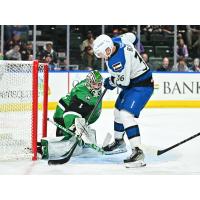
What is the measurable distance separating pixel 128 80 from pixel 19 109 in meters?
0.83

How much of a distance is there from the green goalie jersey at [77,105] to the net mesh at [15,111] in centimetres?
26

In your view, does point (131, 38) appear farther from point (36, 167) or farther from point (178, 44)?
point (178, 44)

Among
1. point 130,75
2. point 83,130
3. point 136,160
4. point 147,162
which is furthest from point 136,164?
point 130,75

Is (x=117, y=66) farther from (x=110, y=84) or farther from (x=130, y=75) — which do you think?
(x=110, y=84)

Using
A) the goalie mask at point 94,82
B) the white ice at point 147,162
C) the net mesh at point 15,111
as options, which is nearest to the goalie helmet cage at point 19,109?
the net mesh at point 15,111

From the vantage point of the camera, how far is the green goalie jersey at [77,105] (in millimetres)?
3889

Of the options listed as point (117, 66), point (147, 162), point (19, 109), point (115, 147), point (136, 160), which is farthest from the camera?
point (115, 147)

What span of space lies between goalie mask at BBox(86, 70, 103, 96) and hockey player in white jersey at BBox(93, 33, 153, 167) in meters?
0.11

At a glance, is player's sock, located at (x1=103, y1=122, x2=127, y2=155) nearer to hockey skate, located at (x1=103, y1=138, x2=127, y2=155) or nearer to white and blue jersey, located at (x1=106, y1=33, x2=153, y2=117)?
hockey skate, located at (x1=103, y1=138, x2=127, y2=155)

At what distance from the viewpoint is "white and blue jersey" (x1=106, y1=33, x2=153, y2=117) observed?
3.52 meters

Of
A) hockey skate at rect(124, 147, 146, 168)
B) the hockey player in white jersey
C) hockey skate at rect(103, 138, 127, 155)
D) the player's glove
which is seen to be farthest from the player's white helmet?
hockey skate at rect(103, 138, 127, 155)

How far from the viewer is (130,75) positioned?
3.69 m

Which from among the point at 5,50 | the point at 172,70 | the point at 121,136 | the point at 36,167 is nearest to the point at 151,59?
the point at 172,70

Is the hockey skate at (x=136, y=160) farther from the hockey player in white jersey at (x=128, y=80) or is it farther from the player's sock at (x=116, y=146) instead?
the player's sock at (x=116, y=146)
